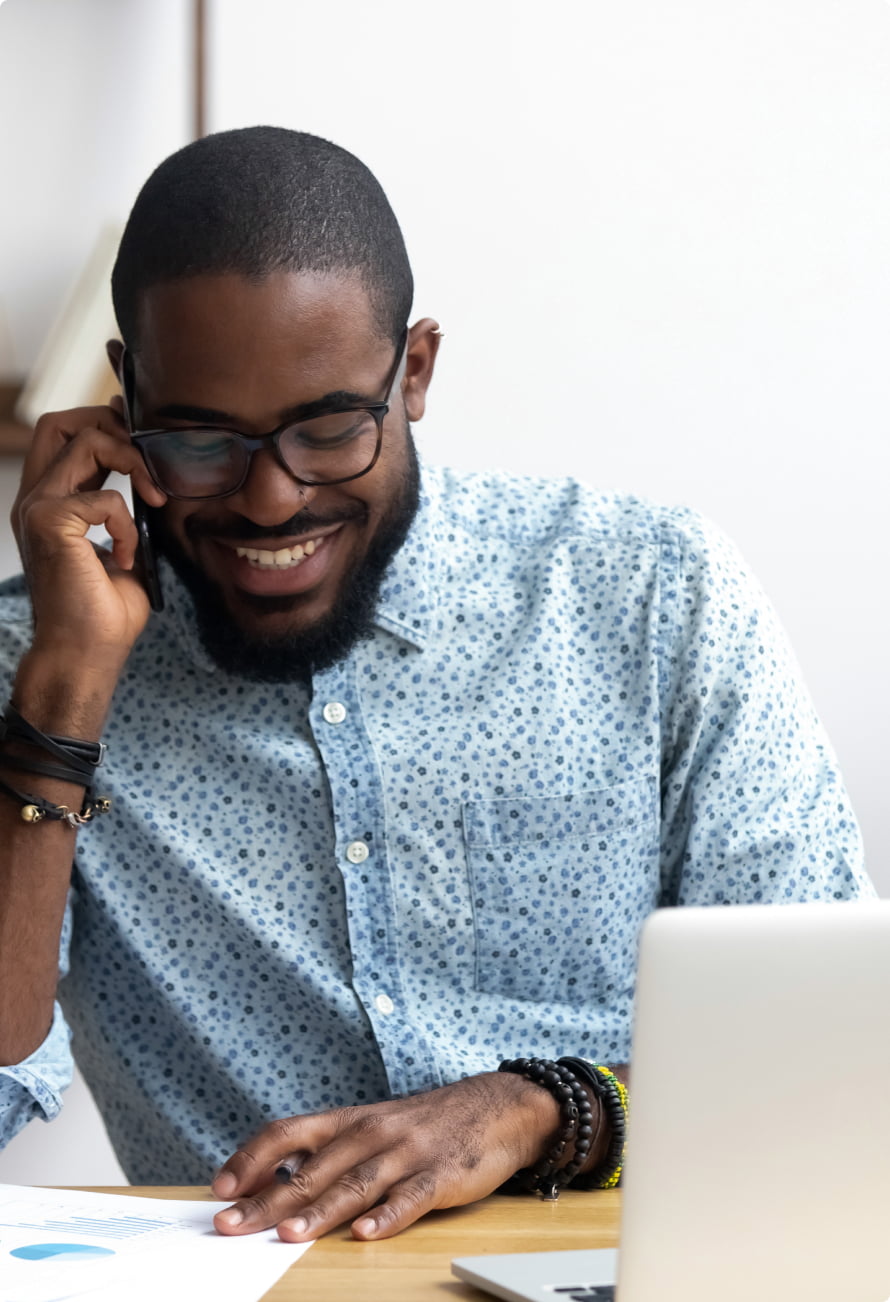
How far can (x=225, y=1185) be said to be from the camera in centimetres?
92

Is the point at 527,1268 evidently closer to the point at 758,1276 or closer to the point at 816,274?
the point at 758,1276

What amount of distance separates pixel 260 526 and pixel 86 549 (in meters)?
0.18

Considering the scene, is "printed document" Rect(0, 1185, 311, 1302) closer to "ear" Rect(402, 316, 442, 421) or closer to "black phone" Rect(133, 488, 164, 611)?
"black phone" Rect(133, 488, 164, 611)

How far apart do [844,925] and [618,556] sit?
868mm

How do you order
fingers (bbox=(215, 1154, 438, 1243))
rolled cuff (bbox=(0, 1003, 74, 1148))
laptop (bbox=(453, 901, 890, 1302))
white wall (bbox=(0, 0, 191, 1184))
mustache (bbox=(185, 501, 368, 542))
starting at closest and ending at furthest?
laptop (bbox=(453, 901, 890, 1302)) → fingers (bbox=(215, 1154, 438, 1243)) → rolled cuff (bbox=(0, 1003, 74, 1148)) → mustache (bbox=(185, 501, 368, 542)) → white wall (bbox=(0, 0, 191, 1184))

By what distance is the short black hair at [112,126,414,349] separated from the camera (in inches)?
49.9

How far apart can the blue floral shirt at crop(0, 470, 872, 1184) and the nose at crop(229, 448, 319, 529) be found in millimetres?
173

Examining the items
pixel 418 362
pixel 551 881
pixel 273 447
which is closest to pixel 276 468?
pixel 273 447

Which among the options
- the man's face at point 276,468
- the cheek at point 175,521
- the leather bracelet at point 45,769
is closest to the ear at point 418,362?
the man's face at point 276,468

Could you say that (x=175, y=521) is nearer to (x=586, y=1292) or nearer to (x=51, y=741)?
(x=51, y=741)

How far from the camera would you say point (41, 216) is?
5.89 ft

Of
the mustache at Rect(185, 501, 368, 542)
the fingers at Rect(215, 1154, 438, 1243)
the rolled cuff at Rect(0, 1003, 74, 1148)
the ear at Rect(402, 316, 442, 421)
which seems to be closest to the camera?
the fingers at Rect(215, 1154, 438, 1243)

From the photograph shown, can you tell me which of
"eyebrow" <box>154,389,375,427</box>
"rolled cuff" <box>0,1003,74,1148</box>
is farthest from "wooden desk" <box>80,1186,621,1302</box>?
"eyebrow" <box>154,389,375,427</box>

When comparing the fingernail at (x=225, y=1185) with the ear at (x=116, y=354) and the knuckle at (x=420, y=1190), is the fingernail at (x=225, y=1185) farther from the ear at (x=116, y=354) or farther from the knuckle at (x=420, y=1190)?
the ear at (x=116, y=354)
